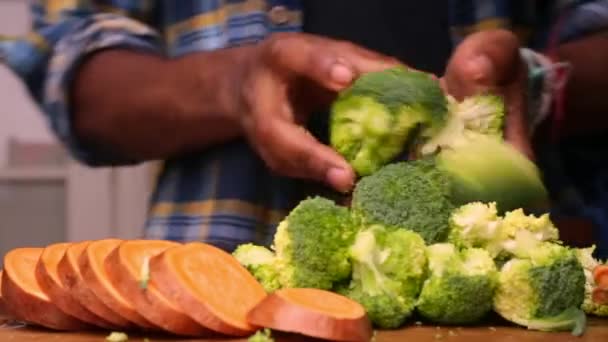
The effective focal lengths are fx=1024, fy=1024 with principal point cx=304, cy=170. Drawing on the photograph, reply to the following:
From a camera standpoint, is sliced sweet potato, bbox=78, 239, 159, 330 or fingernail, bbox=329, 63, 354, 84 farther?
fingernail, bbox=329, 63, 354, 84

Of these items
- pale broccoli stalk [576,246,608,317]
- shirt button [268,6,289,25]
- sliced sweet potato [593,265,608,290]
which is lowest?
pale broccoli stalk [576,246,608,317]

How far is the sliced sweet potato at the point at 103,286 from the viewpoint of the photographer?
88 centimetres

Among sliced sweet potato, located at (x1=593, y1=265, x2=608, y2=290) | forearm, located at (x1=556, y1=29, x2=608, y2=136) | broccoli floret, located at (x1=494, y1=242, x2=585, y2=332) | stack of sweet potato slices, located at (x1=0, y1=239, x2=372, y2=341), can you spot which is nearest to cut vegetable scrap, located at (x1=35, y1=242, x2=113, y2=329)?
stack of sweet potato slices, located at (x1=0, y1=239, x2=372, y2=341)

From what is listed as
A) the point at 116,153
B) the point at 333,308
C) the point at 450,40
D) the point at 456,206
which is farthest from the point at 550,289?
the point at 116,153

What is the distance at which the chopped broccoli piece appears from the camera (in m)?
0.80

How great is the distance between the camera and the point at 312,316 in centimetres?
81

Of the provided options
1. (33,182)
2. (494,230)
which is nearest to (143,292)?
(494,230)

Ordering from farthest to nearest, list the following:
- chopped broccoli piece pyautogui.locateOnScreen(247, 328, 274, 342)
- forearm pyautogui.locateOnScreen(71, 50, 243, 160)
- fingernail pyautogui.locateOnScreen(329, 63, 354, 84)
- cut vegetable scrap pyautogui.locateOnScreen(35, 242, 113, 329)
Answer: forearm pyautogui.locateOnScreen(71, 50, 243, 160), fingernail pyautogui.locateOnScreen(329, 63, 354, 84), cut vegetable scrap pyautogui.locateOnScreen(35, 242, 113, 329), chopped broccoli piece pyautogui.locateOnScreen(247, 328, 274, 342)

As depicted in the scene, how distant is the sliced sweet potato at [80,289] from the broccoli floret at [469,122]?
1.14 feet

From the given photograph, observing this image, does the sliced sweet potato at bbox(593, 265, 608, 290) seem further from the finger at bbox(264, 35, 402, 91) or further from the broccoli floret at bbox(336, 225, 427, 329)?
the finger at bbox(264, 35, 402, 91)

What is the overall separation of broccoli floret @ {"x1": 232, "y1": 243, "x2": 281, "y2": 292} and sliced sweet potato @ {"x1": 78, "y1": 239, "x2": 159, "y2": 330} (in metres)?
0.12

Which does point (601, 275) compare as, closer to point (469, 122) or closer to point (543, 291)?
point (543, 291)

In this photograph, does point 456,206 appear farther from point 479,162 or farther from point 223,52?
point 223,52

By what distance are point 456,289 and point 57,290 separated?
0.36 meters
